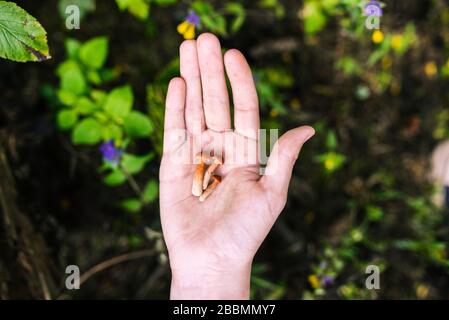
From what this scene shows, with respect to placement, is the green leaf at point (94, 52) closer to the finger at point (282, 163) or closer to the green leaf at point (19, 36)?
the green leaf at point (19, 36)

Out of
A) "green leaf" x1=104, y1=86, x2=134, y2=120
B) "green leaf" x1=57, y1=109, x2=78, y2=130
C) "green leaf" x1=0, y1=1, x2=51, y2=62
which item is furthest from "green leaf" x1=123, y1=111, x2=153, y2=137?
"green leaf" x1=0, y1=1, x2=51, y2=62

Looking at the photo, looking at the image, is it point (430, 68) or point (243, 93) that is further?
point (430, 68)

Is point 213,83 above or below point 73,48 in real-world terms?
below

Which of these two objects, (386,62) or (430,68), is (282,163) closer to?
(386,62)

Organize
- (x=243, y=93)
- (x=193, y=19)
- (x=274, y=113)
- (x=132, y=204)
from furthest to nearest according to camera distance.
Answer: (x=274, y=113) → (x=132, y=204) → (x=193, y=19) → (x=243, y=93)

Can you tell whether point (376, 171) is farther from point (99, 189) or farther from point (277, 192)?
point (99, 189)

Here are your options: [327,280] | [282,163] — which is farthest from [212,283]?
[327,280]
